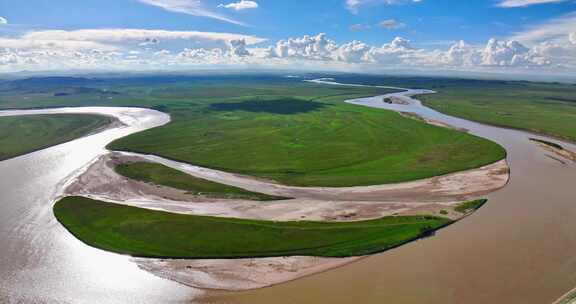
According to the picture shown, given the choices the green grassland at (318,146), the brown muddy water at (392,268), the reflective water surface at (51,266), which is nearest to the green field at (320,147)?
the green grassland at (318,146)

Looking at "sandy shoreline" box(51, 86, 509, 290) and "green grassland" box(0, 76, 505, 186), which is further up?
"green grassland" box(0, 76, 505, 186)

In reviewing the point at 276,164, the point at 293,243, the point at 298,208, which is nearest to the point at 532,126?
the point at 276,164

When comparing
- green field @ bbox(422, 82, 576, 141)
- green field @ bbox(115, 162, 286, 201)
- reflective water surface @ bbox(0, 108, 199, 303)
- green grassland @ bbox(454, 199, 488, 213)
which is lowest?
reflective water surface @ bbox(0, 108, 199, 303)

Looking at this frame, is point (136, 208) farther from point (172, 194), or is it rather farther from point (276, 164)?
point (276, 164)

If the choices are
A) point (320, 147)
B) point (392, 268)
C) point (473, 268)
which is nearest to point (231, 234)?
point (392, 268)

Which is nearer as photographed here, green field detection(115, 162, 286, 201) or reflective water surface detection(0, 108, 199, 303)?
reflective water surface detection(0, 108, 199, 303)

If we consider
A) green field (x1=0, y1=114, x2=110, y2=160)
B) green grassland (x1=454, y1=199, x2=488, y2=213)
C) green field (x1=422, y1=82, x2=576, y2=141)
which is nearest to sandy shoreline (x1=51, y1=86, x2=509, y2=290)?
green grassland (x1=454, y1=199, x2=488, y2=213)

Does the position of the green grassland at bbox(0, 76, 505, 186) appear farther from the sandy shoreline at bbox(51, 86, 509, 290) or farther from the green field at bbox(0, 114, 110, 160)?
the green field at bbox(0, 114, 110, 160)

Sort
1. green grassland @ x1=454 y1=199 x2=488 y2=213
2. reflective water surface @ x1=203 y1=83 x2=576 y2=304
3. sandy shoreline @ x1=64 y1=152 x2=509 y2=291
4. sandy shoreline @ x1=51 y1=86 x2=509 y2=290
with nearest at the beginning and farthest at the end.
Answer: reflective water surface @ x1=203 y1=83 x2=576 y2=304, sandy shoreline @ x1=64 y1=152 x2=509 y2=291, sandy shoreline @ x1=51 y1=86 x2=509 y2=290, green grassland @ x1=454 y1=199 x2=488 y2=213
